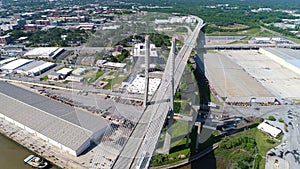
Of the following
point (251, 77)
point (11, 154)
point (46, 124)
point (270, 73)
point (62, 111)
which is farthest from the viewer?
point (270, 73)

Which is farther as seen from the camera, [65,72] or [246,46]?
[246,46]

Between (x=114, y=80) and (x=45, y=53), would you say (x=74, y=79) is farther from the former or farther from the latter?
(x=45, y=53)

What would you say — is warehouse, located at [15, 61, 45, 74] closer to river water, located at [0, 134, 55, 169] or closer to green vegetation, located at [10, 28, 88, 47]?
green vegetation, located at [10, 28, 88, 47]

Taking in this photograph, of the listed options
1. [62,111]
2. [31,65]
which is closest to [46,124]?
[62,111]

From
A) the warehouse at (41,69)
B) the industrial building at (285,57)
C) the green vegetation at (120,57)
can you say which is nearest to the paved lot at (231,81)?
the industrial building at (285,57)

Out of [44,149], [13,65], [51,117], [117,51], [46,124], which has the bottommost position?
[44,149]

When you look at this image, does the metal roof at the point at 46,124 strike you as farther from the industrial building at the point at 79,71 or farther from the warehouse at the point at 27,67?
the warehouse at the point at 27,67

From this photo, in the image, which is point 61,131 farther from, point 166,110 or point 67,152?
point 166,110
